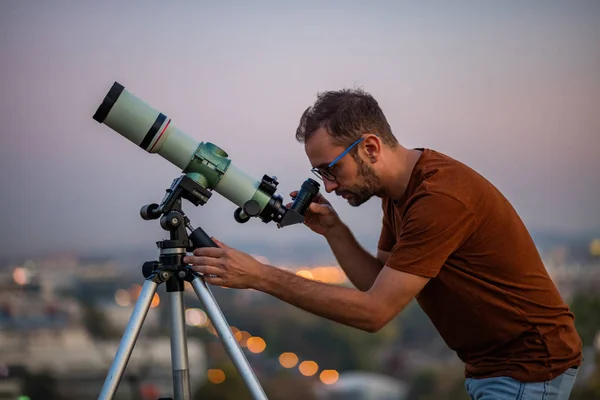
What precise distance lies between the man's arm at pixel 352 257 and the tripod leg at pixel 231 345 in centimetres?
54

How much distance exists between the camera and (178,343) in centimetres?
167

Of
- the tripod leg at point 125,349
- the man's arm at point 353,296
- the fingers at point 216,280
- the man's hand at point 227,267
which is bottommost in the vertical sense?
the tripod leg at point 125,349

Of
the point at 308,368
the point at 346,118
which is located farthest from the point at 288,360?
the point at 346,118

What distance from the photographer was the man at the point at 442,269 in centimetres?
163

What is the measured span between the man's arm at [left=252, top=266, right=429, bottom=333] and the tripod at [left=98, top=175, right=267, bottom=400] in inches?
5.9

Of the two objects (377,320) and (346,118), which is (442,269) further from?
(346,118)

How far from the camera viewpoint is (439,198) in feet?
5.33

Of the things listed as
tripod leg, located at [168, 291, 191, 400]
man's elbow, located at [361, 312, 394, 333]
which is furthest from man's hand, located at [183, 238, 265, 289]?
man's elbow, located at [361, 312, 394, 333]

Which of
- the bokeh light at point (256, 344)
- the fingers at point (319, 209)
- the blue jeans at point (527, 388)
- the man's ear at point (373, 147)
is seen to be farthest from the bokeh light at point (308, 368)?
the man's ear at point (373, 147)

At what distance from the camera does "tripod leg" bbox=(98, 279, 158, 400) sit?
1571 mm

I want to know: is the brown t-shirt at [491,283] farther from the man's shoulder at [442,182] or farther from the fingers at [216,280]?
the fingers at [216,280]

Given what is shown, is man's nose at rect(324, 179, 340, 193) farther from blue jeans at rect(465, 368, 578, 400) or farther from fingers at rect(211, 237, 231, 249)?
blue jeans at rect(465, 368, 578, 400)

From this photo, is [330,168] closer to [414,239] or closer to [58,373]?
[414,239]

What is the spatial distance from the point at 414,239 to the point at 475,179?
238mm
